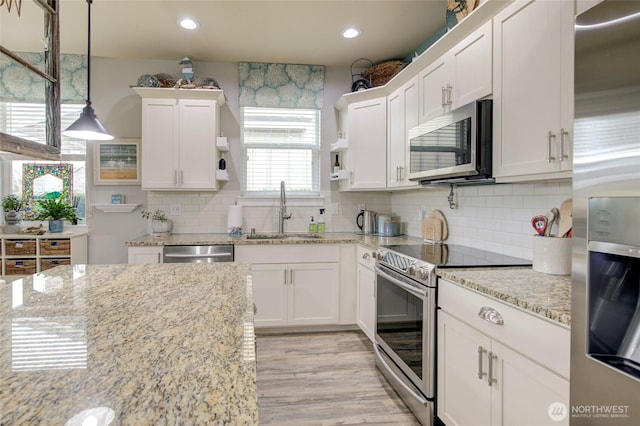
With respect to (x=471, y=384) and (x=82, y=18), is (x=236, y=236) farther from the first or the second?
(x=471, y=384)

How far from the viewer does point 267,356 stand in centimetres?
282

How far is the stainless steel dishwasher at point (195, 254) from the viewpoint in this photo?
9.89ft

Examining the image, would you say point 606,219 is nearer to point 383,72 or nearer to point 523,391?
point 523,391

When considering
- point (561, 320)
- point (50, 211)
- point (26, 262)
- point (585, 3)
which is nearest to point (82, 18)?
point (50, 211)

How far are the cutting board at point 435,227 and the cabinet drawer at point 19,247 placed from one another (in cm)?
367

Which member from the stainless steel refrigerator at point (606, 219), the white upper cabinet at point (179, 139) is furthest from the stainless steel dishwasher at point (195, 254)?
the stainless steel refrigerator at point (606, 219)

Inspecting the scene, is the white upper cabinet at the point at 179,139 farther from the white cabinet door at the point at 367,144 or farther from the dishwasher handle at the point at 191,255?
the white cabinet door at the point at 367,144

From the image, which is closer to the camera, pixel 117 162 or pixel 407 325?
pixel 407 325

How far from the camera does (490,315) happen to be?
4.62ft

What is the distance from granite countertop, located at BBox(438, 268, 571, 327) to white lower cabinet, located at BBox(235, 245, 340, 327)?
163 centimetres

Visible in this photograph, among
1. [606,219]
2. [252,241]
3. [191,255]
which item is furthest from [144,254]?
[606,219]

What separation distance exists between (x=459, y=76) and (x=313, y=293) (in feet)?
7.18

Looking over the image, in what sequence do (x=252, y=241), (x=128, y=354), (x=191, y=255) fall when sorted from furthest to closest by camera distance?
1. (x=252, y=241)
2. (x=191, y=255)
3. (x=128, y=354)
